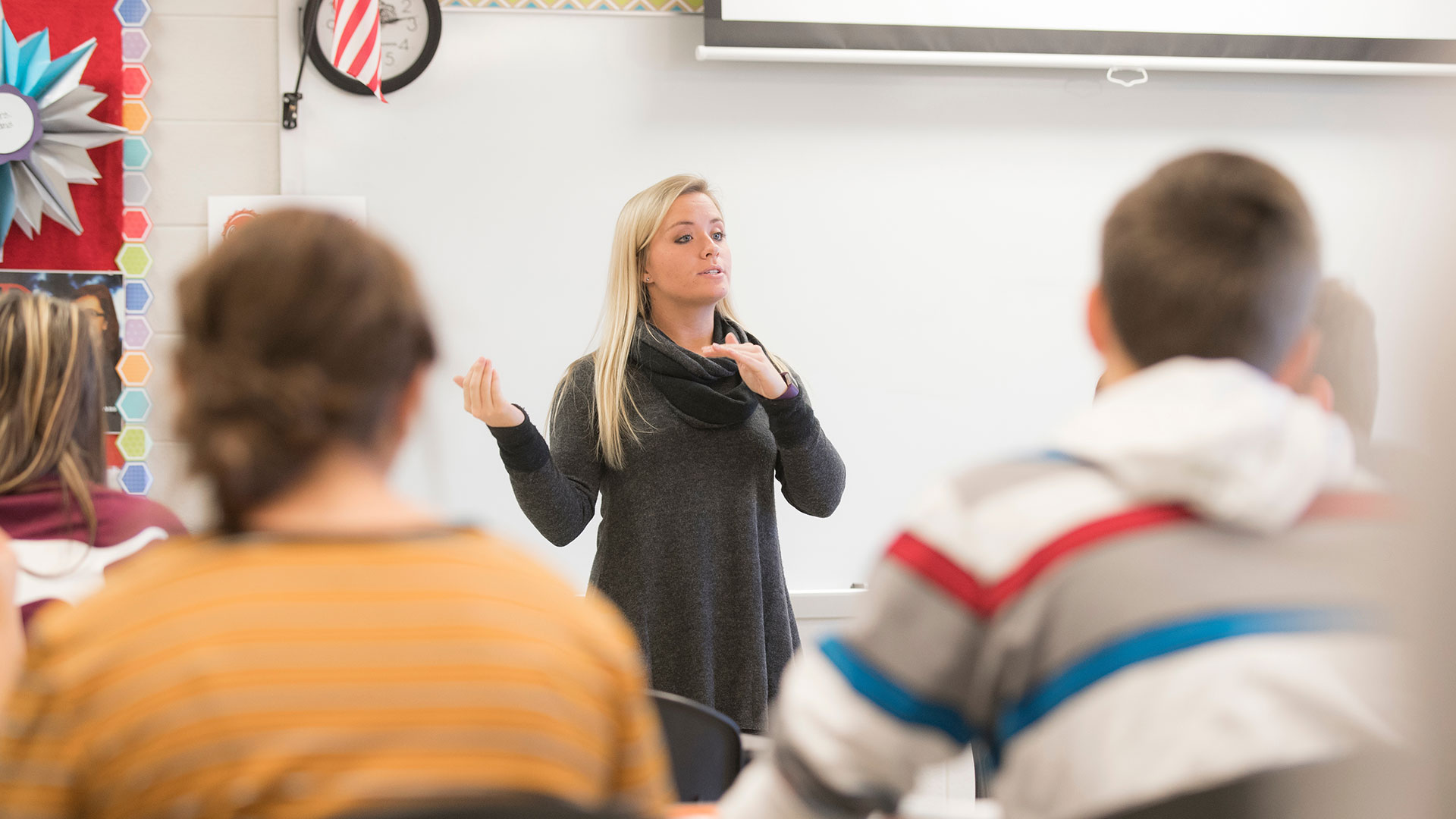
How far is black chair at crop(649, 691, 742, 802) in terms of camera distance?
123 cm

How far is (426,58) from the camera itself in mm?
2564

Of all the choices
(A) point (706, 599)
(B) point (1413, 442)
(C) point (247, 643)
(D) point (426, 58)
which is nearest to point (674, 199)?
(A) point (706, 599)

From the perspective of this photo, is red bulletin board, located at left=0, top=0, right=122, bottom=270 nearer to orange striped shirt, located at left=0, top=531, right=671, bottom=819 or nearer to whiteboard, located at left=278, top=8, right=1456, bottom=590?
whiteboard, located at left=278, top=8, right=1456, bottom=590

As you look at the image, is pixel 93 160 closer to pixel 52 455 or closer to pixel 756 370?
pixel 52 455

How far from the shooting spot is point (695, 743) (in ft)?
4.05

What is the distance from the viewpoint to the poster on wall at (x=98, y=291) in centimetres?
254

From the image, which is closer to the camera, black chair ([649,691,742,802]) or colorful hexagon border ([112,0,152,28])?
black chair ([649,691,742,802])

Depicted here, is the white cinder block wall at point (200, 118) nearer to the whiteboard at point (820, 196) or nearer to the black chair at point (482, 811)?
the whiteboard at point (820, 196)

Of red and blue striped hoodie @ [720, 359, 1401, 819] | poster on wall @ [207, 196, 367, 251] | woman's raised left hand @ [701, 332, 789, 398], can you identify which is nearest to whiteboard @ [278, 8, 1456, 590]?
poster on wall @ [207, 196, 367, 251]

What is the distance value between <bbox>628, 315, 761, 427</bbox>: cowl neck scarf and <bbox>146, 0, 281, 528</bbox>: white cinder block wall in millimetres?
1249

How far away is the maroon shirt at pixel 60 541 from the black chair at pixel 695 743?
66cm

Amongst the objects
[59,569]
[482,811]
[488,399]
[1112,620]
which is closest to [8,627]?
[59,569]

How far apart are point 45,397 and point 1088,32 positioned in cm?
244

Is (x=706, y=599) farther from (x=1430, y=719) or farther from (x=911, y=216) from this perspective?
(x=1430, y=719)
